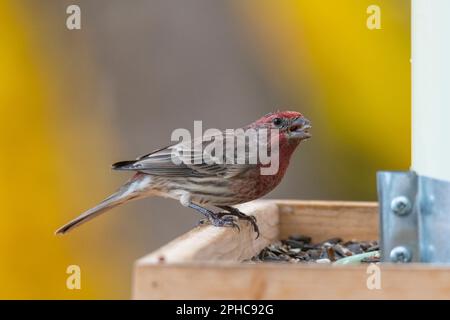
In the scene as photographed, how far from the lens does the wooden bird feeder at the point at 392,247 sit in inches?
126

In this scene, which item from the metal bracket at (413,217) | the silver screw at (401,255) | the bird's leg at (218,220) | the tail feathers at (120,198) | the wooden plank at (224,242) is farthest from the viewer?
the tail feathers at (120,198)

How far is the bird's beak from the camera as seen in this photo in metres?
5.42

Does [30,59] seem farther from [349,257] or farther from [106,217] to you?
[349,257]

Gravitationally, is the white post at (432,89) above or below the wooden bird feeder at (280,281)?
above

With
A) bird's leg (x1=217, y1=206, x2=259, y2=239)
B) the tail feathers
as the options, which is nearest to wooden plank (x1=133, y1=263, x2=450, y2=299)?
bird's leg (x1=217, y1=206, x2=259, y2=239)

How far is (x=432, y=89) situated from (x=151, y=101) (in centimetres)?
483

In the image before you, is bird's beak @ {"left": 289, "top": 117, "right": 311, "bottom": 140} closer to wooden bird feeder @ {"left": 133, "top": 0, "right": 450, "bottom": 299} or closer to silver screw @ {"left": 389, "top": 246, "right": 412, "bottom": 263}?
wooden bird feeder @ {"left": 133, "top": 0, "right": 450, "bottom": 299}

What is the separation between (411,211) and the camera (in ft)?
12.7

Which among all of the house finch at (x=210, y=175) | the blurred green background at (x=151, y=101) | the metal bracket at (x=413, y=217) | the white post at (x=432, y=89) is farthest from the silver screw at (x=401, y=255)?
the blurred green background at (x=151, y=101)

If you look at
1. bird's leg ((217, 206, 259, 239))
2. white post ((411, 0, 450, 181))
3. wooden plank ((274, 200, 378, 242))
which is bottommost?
wooden plank ((274, 200, 378, 242))

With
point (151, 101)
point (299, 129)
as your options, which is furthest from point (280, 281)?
point (151, 101)

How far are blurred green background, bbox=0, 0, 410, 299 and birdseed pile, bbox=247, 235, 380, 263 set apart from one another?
5.12ft

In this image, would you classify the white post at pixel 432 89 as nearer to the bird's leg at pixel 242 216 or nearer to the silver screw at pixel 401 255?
the silver screw at pixel 401 255

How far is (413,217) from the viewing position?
386 centimetres
